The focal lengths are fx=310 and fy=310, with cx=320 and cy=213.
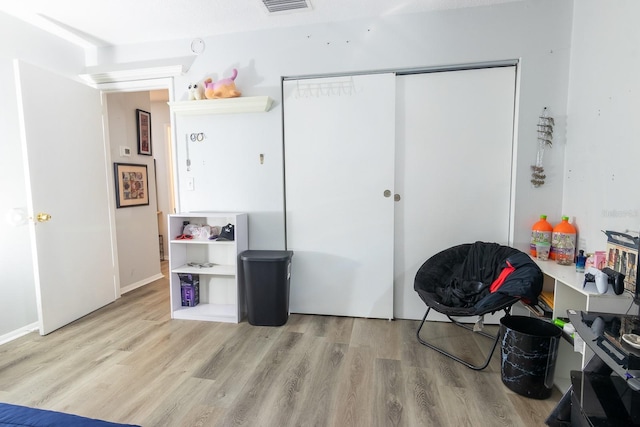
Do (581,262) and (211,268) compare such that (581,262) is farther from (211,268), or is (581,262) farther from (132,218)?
(132,218)

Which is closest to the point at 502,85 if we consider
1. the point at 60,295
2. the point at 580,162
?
the point at 580,162

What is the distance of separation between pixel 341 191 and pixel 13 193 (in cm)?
266

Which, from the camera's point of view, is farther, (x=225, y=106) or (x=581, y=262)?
(x=225, y=106)

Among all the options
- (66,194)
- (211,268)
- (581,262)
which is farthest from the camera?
(211,268)

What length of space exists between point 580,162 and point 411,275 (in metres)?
1.46

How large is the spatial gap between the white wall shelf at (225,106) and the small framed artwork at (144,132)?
3.98ft

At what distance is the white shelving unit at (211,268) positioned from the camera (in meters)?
2.72

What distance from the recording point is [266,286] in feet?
8.48

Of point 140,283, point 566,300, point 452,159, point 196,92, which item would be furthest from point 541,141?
point 140,283

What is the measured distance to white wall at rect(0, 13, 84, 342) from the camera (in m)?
2.43

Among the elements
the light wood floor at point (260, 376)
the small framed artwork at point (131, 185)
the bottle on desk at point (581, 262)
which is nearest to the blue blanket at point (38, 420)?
the light wood floor at point (260, 376)

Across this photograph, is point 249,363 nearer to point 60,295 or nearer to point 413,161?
point 60,295

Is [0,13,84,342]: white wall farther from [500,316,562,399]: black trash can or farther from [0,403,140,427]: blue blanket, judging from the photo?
[500,316,562,399]: black trash can

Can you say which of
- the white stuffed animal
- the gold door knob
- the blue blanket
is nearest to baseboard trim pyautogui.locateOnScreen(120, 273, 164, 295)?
the gold door knob
